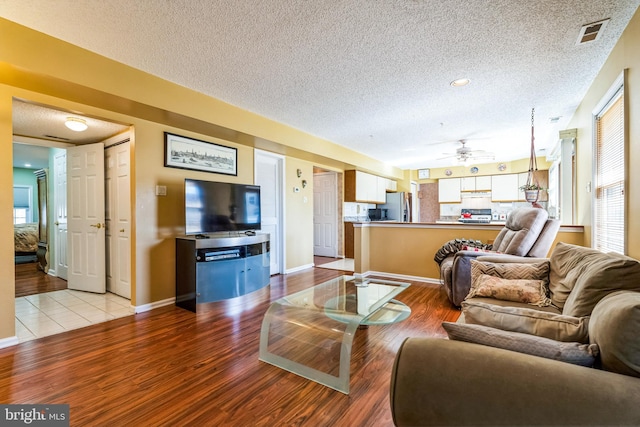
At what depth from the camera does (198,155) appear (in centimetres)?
377

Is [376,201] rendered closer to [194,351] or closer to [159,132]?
[159,132]

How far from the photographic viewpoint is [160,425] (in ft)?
4.95

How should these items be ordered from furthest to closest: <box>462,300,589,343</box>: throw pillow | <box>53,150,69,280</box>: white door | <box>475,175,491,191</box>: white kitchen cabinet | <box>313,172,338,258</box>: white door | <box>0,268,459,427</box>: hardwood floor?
<box>475,175,491,191</box>: white kitchen cabinet, <box>313,172,338,258</box>: white door, <box>53,150,69,280</box>: white door, <box>0,268,459,427</box>: hardwood floor, <box>462,300,589,343</box>: throw pillow

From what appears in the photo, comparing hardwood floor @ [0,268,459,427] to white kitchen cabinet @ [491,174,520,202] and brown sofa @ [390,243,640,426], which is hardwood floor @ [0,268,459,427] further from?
white kitchen cabinet @ [491,174,520,202]

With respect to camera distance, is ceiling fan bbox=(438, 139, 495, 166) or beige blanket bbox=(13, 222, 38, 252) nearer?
ceiling fan bbox=(438, 139, 495, 166)

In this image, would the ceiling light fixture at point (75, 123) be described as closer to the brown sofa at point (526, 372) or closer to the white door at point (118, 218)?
the white door at point (118, 218)

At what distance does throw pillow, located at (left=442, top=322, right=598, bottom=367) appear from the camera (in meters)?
0.92

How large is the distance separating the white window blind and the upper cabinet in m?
4.20

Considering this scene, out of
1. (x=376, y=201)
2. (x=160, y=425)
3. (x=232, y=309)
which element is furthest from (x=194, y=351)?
(x=376, y=201)

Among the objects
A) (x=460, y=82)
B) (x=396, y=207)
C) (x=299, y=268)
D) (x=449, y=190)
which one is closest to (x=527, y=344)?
(x=460, y=82)

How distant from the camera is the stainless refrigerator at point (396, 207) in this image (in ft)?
26.8

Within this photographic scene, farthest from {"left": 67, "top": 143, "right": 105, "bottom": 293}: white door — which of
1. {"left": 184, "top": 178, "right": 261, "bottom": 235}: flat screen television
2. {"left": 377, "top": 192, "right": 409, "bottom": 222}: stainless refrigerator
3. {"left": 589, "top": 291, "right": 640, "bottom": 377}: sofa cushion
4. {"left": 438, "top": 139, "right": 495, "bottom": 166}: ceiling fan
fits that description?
{"left": 377, "top": 192, "right": 409, "bottom": 222}: stainless refrigerator

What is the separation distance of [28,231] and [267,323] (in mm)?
7044

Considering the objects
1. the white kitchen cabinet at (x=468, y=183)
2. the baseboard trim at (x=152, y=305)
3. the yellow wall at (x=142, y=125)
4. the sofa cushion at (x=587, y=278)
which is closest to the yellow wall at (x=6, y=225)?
the yellow wall at (x=142, y=125)
